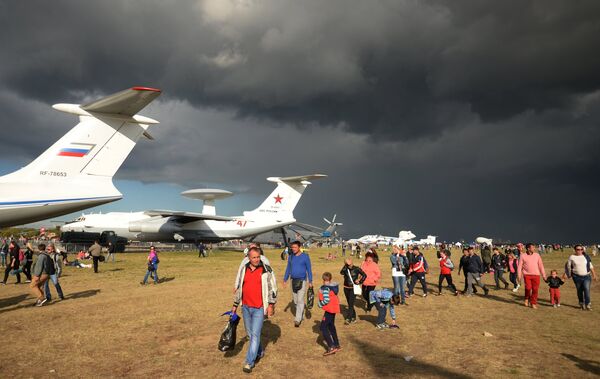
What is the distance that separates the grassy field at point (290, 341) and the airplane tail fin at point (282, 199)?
2509cm

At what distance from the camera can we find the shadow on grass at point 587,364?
17.5 feet

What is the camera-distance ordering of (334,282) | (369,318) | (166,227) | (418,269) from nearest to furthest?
1. (334,282)
2. (369,318)
3. (418,269)
4. (166,227)

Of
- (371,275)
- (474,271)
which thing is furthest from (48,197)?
(474,271)

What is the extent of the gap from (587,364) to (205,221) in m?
36.2

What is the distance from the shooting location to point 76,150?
9.71 m

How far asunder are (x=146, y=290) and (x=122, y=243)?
90.9 feet

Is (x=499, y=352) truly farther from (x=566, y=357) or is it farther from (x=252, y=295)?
(x=252, y=295)

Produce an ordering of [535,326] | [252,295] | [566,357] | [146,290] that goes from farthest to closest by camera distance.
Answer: [146,290] < [535,326] < [566,357] < [252,295]

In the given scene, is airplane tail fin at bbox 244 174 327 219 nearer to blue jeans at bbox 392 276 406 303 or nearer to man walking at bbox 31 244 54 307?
blue jeans at bbox 392 276 406 303

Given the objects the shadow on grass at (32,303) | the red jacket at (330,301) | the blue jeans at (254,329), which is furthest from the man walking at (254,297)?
the shadow on grass at (32,303)

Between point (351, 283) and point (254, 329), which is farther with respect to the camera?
point (351, 283)

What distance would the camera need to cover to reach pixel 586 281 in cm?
994

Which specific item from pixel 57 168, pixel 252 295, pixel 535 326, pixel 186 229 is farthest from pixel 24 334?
pixel 186 229

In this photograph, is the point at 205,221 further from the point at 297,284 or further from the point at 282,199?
the point at 297,284
